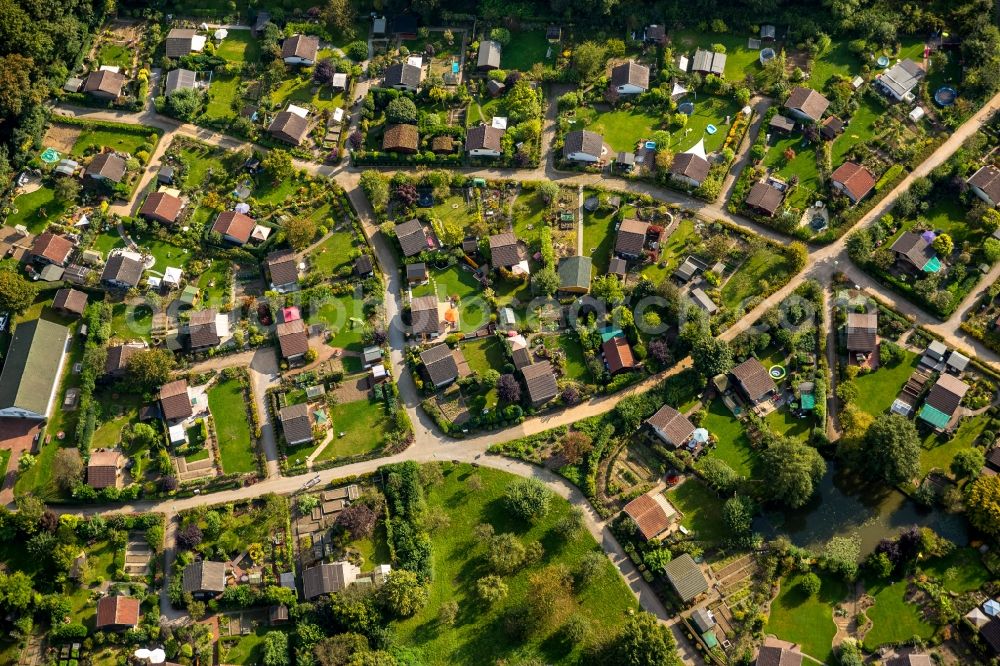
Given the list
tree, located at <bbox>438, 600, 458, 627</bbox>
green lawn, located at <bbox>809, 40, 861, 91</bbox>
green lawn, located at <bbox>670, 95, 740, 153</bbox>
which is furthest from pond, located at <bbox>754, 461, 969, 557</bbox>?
green lawn, located at <bbox>809, 40, 861, 91</bbox>

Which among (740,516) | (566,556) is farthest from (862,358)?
(566,556)

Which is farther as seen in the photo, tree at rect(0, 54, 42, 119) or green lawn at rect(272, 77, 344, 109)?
green lawn at rect(272, 77, 344, 109)

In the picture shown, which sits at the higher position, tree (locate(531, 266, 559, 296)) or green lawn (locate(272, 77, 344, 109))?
green lawn (locate(272, 77, 344, 109))

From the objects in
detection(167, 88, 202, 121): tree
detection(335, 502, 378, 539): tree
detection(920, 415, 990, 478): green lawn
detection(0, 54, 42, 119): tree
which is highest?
detection(0, 54, 42, 119): tree

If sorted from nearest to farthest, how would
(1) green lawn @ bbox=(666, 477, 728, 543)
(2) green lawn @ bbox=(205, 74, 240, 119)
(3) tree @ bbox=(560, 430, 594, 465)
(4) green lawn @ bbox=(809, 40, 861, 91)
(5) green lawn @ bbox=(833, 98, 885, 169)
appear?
(1) green lawn @ bbox=(666, 477, 728, 543), (3) tree @ bbox=(560, 430, 594, 465), (5) green lawn @ bbox=(833, 98, 885, 169), (4) green lawn @ bbox=(809, 40, 861, 91), (2) green lawn @ bbox=(205, 74, 240, 119)

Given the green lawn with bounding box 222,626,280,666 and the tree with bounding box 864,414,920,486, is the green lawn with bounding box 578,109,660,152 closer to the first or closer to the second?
the tree with bounding box 864,414,920,486

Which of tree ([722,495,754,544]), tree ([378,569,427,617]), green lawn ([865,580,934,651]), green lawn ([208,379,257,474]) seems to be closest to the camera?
green lawn ([865,580,934,651])
